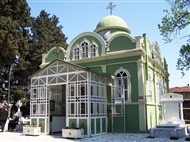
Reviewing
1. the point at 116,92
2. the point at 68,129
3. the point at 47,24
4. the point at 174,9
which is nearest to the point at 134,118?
the point at 116,92

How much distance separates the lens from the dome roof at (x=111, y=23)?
1886 cm

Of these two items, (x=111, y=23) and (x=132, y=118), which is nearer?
(x=132, y=118)

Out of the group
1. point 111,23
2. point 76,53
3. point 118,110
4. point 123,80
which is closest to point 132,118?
point 118,110

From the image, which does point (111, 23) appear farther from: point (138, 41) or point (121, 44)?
point (138, 41)

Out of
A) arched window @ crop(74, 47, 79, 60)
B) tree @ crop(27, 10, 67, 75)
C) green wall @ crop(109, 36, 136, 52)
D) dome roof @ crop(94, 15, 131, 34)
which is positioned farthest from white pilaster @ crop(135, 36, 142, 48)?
tree @ crop(27, 10, 67, 75)

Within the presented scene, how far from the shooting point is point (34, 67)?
2958 centimetres

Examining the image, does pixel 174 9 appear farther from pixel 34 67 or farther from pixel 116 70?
pixel 34 67

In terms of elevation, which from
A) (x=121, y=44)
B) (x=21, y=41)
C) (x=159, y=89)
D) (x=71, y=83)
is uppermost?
(x=21, y=41)

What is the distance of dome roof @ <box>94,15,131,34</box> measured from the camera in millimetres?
18859

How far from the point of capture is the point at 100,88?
1483 centimetres

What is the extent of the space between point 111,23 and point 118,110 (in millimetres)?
7659

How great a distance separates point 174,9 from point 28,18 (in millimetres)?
20557

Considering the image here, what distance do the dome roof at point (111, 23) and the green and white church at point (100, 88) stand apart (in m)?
1.46

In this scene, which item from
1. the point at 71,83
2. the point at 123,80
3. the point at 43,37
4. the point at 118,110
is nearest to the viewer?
the point at 71,83
